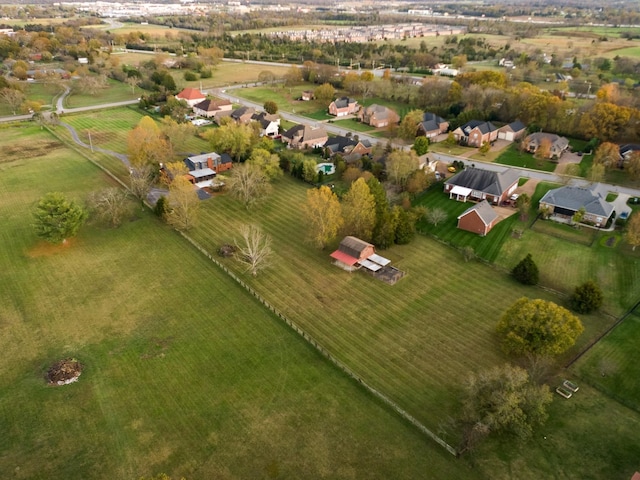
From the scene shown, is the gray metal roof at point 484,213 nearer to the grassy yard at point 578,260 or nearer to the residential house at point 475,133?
the grassy yard at point 578,260

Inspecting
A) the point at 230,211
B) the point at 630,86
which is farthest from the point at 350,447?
the point at 630,86

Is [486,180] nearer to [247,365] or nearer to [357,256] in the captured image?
[357,256]

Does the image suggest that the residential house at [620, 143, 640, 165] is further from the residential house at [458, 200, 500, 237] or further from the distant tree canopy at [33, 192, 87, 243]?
the distant tree canopy at [33, 192, 87, 243]

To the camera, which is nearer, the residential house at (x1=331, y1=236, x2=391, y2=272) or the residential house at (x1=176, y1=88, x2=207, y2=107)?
the residential house at (x1=331, y1=236, x2=391, y2=272)

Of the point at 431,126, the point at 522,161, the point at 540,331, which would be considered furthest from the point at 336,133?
the point at 540,331

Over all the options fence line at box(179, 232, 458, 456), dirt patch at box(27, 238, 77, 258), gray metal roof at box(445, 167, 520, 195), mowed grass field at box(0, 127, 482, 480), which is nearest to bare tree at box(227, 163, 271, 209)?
fence line at box(179, 232, 458, 456)

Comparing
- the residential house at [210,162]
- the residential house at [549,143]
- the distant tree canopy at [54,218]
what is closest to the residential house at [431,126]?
the residential house at [549,143]
